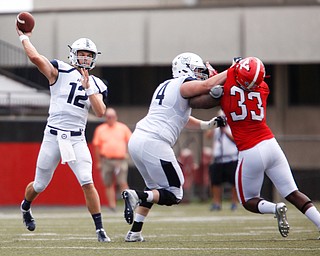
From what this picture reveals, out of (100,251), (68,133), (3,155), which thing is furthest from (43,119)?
(100,251)

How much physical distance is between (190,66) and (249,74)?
72 centimetres

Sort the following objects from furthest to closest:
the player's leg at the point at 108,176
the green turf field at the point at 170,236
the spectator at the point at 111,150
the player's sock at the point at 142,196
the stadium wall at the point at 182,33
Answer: the stadium wall at the point at 182,33 → the spectator at the point at 111,150 → the player's leg at the point at 108,176 → the player's sock at the point at 142,196 → the green turf field at the point at 170,236

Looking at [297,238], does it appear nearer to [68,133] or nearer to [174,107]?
[174,107]

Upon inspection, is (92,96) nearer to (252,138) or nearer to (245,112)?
(245,112)

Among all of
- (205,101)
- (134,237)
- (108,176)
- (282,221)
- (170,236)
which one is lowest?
(108,176)

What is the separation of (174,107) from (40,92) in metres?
10.5

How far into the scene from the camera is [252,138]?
8.77m

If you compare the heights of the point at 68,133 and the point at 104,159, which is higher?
the point at 68,133

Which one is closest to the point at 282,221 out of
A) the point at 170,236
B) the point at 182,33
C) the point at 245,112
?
the point at 245,112

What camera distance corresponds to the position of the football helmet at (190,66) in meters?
9.12

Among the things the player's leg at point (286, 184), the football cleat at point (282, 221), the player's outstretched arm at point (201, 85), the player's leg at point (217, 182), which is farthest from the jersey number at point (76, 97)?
the player's leg at point (217, 182)

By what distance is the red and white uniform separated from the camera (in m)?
8.73

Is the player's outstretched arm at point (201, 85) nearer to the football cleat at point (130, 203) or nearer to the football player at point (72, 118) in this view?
the football player at point (72, 118)

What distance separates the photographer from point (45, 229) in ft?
36.2
